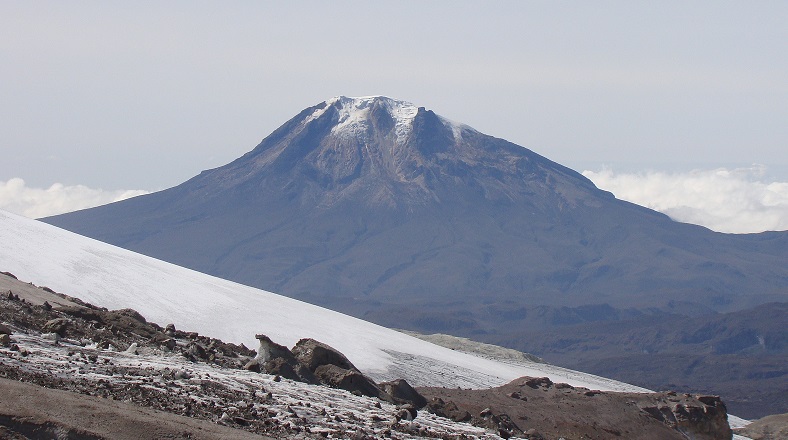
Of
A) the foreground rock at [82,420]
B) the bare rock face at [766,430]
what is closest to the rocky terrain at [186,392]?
the foreground rock at [82,420]

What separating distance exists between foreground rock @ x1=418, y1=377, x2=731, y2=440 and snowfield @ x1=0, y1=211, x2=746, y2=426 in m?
3.33

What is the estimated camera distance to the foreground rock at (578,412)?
26000 millimetres

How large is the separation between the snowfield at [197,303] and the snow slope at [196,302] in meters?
0.04

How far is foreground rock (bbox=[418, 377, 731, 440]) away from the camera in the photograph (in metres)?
26.0

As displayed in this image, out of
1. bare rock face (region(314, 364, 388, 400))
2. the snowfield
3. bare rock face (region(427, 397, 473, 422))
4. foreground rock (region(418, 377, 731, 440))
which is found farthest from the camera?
the snowfield

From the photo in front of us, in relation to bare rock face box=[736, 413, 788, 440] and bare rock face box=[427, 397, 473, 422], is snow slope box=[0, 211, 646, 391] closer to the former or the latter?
bare rock face box=[427, 397, 473, 422]

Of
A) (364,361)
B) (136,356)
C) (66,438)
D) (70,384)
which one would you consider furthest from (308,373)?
(364,361)

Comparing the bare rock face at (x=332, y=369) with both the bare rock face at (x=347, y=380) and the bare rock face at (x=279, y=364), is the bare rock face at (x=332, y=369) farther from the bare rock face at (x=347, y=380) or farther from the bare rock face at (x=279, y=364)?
the bare rock face at (x=279, y=364)

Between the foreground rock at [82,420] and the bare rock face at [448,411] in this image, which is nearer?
the foreground rock at [82,420]

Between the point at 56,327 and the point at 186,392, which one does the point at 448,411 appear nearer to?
the point at 186,392

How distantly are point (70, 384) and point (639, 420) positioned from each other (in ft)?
64.4

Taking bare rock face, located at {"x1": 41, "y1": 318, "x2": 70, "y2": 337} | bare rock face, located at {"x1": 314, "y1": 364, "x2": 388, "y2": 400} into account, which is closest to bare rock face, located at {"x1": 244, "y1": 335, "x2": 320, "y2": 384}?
bare rock face, located at {"x1": 314, "y1": 364, "x2": 388, "y2": 400}

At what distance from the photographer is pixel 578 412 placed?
100ft

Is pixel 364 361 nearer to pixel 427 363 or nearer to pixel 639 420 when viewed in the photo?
pixel 427 363
